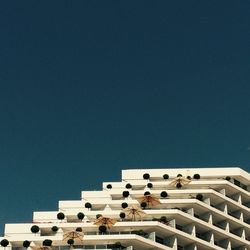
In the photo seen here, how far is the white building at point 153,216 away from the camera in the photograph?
322 ft

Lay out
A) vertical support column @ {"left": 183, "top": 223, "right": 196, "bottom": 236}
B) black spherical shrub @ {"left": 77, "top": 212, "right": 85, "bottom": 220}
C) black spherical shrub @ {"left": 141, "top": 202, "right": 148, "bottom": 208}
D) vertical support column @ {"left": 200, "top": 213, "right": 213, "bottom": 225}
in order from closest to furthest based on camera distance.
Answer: black spherical shrub @ {"left": 141, "top": 202, "right": 148, "bottom": 208}, vertical support column @ {"left": 183, "top": 223, "right": 196, "bottom": 236}, black spherical shrub @ {"left": 77, "top": 212, "right": 85, "bottom": 220}, vertical support column @ {"left": 200, "top": 213, "right": 213, "bottom": 225}

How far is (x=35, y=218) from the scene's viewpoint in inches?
4552

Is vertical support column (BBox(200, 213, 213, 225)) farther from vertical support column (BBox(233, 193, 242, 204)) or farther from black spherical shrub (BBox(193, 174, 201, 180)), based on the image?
vertical support column (BBox(233, 193, 242, 204))

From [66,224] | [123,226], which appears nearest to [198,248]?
[123,226]

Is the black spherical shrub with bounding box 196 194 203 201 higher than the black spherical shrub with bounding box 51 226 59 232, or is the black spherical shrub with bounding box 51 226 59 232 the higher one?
the black spherical shrub with bounding box 196 194 203 201

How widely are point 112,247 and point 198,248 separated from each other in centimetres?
1917

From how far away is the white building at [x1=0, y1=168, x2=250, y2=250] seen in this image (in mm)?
98000

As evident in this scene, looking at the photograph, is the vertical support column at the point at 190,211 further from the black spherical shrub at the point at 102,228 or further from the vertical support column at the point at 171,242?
the black spherical shrub at the point at 102,228

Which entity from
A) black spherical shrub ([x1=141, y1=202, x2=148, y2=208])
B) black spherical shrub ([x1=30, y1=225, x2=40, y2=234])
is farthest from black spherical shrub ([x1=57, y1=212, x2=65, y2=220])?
black spherical shrub ([x1=141, y1=202, x2=148, y2=208])

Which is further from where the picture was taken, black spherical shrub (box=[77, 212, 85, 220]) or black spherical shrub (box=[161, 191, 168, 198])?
black spherical shrub (box=[161, 191, 168, 198])

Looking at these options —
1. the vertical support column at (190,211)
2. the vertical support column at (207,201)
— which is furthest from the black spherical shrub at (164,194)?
the vertical support column at (207,201)

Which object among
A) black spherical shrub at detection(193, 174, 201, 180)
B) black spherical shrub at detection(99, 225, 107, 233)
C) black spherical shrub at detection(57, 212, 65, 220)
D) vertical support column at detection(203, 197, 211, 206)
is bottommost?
black spherical shrub at detection(99, 225, 107, 233)

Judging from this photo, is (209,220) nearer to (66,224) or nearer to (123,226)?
(123,226)

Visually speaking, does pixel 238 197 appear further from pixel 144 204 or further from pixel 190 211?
pixel 144 204
